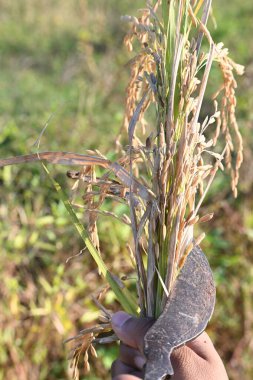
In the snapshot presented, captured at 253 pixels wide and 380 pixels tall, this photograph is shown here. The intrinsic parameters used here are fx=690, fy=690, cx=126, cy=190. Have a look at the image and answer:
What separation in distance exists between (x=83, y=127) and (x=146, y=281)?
249 centimetres

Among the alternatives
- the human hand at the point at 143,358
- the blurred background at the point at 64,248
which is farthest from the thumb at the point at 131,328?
the blurred background at the point at 64,248

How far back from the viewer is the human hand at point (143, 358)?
1113mm

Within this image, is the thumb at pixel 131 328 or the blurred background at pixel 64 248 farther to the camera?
the blurred background at pixel 64 248

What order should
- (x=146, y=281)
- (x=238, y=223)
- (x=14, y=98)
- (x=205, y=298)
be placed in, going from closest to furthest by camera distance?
(x=205, y=298)
(x=146, y=281)
(x=238, y=223)
(x=14, y=98)

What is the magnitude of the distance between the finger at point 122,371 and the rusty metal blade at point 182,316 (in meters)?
0.09

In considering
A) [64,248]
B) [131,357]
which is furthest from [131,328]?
[64,248]

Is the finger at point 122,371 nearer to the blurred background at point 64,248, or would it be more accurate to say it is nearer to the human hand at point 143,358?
the human hand at point 143,358

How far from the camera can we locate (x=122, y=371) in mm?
1145

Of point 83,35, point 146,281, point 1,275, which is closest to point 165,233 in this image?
point 146,281

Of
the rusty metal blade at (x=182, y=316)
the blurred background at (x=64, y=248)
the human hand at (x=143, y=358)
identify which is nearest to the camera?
the rusty metal blade at (x=182, y=316)

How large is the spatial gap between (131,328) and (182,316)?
0.09 metres

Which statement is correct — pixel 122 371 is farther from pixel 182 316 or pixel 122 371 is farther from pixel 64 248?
pixel 64 248

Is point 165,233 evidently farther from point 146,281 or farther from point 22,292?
point 22,292

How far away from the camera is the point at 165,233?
125 cm
